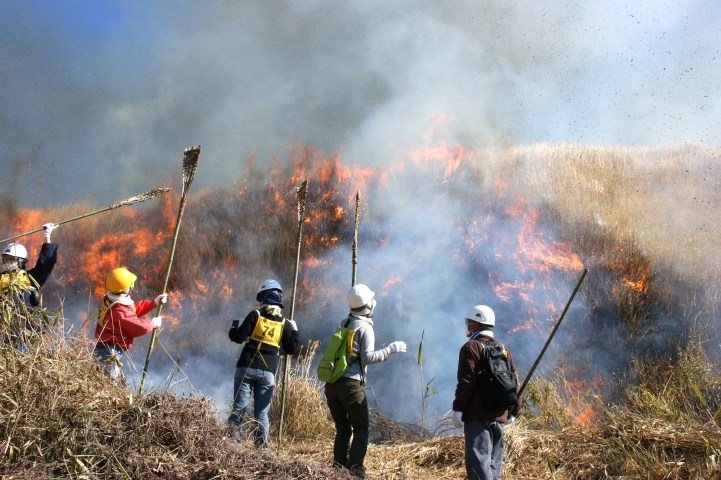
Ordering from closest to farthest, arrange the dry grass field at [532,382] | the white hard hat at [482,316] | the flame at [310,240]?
the dry grass field at [532,382] → the white hard hat at [482,316] → the flame at [310,240]

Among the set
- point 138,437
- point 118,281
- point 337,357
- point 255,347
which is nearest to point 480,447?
point 337,357

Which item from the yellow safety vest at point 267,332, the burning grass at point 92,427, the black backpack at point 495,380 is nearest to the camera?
the burning grass at point 92,427

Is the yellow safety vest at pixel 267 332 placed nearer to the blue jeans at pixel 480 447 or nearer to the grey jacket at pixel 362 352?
the grey jacket at pixel 362 352

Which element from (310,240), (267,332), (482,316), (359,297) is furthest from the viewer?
(310,240)

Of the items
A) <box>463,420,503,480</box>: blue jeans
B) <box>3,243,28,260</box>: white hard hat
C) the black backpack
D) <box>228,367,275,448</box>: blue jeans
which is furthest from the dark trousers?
<box>3,243,28,260</box>: white hard hat

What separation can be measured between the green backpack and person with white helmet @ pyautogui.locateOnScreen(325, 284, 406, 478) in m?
0.03

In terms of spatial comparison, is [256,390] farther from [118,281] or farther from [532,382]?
[532,382]

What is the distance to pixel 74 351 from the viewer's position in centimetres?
423

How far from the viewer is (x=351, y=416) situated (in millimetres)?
5742

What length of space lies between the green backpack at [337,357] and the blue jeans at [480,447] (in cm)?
124

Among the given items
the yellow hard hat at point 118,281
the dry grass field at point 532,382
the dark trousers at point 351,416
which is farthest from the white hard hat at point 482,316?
the yellow hard hat at point 118,281

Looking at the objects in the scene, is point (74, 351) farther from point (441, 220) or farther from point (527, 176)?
point (527, 176)

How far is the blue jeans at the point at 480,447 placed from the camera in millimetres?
5039

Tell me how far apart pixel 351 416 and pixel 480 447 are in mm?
1235
